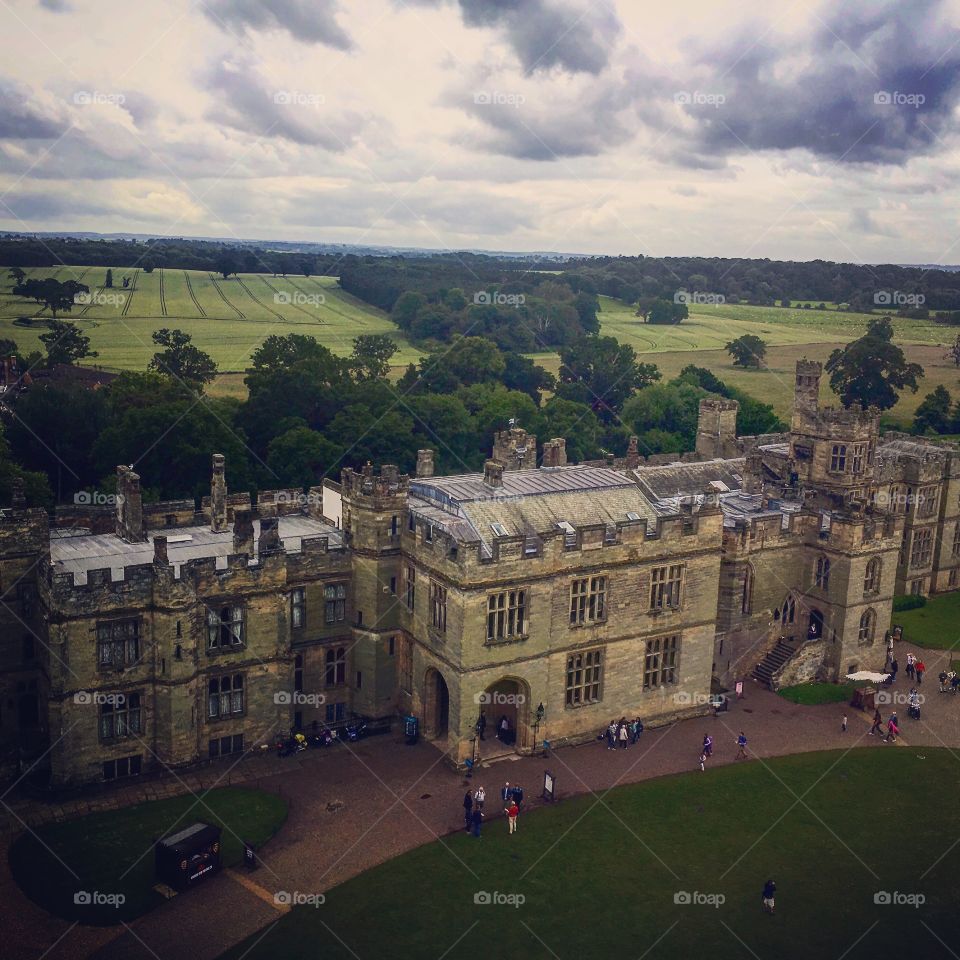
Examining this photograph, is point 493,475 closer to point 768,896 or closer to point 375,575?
point 375,575

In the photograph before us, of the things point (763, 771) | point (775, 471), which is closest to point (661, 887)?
point (763, 771)

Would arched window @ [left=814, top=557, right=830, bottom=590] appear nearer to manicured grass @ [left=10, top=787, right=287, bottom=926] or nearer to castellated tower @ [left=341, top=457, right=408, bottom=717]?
castellated tower @ [left=341, top=457, right=408, bottom=717]

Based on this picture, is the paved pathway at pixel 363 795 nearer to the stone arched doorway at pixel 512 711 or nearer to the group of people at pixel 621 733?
the group of people at pixel 621 733

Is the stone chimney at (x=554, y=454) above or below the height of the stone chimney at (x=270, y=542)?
above

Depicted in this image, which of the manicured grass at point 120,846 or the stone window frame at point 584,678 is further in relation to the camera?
the stone window frame at point 584,678

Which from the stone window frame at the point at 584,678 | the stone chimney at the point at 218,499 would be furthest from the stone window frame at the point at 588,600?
the stone chimney at the point at 218,499

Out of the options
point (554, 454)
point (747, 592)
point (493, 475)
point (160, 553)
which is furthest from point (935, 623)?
point (160, 553)
